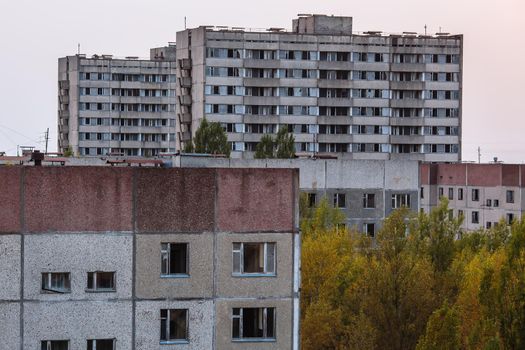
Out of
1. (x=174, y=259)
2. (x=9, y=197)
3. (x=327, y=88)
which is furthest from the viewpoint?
(x=327, y=88)

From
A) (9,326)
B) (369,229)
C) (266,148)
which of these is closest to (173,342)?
(9,326)

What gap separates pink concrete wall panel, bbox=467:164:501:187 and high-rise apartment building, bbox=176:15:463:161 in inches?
1120

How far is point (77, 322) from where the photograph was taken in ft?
115

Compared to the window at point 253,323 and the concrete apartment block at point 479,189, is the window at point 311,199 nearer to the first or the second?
the concrete apartment block at point 479,189

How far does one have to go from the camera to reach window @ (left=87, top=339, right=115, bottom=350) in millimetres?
35188

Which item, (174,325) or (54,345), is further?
(174,325)

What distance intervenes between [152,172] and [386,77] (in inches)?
4410

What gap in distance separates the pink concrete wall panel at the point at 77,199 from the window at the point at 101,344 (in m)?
2.94

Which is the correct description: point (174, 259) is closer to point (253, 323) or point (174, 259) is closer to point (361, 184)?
point (253, 323)

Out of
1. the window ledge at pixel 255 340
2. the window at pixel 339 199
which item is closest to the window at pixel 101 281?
the window ledge at pixel 255 340

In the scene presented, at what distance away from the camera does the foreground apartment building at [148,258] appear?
34.7 m

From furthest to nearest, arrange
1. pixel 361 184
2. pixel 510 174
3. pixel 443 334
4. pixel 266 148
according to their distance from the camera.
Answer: pixel 266 148 < pixel 510 174 < pixel 361 184 < pixel 443 334

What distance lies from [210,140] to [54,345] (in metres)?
93.4

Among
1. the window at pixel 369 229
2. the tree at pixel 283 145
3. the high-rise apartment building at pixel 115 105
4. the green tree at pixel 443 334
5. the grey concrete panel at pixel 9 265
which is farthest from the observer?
the high-rise apartment building at pixel 115 105
